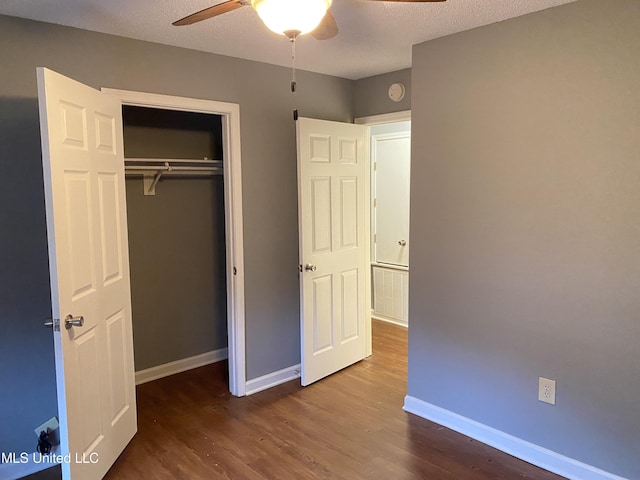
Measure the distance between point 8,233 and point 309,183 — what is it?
1836 mm

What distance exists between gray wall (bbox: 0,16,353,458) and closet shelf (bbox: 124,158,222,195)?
1.98ft

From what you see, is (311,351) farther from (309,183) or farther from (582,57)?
(582,57)

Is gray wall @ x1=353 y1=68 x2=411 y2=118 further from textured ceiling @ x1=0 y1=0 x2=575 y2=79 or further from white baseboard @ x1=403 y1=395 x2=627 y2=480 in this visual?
white baseboard @ x1=403 y1=395 x2=627 y2=480

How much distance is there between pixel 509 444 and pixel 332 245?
5.76 feet

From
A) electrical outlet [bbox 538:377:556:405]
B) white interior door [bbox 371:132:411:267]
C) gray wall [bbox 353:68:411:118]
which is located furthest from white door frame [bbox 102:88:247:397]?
white interior door [bbox 371:132:411:267]

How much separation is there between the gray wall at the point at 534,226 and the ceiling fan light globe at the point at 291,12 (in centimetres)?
148

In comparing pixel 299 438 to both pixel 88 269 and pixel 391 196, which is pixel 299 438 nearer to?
pixel 88 269

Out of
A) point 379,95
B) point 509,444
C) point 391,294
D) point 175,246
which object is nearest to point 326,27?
point 379,95

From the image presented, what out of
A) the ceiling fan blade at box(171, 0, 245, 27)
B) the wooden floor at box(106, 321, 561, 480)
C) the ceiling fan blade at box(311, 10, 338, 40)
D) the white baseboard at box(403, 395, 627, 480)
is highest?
the ceiling fan blade at box(171, 0, 245, 27)

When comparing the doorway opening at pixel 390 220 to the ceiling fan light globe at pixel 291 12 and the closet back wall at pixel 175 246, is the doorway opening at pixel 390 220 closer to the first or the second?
the closet back wall at pixel 175 246

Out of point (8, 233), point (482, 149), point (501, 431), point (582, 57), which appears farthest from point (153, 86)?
point (501, 431)

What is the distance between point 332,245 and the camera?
364cm

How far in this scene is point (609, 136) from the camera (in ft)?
7.23

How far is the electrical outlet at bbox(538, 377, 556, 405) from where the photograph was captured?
8.11 feet
